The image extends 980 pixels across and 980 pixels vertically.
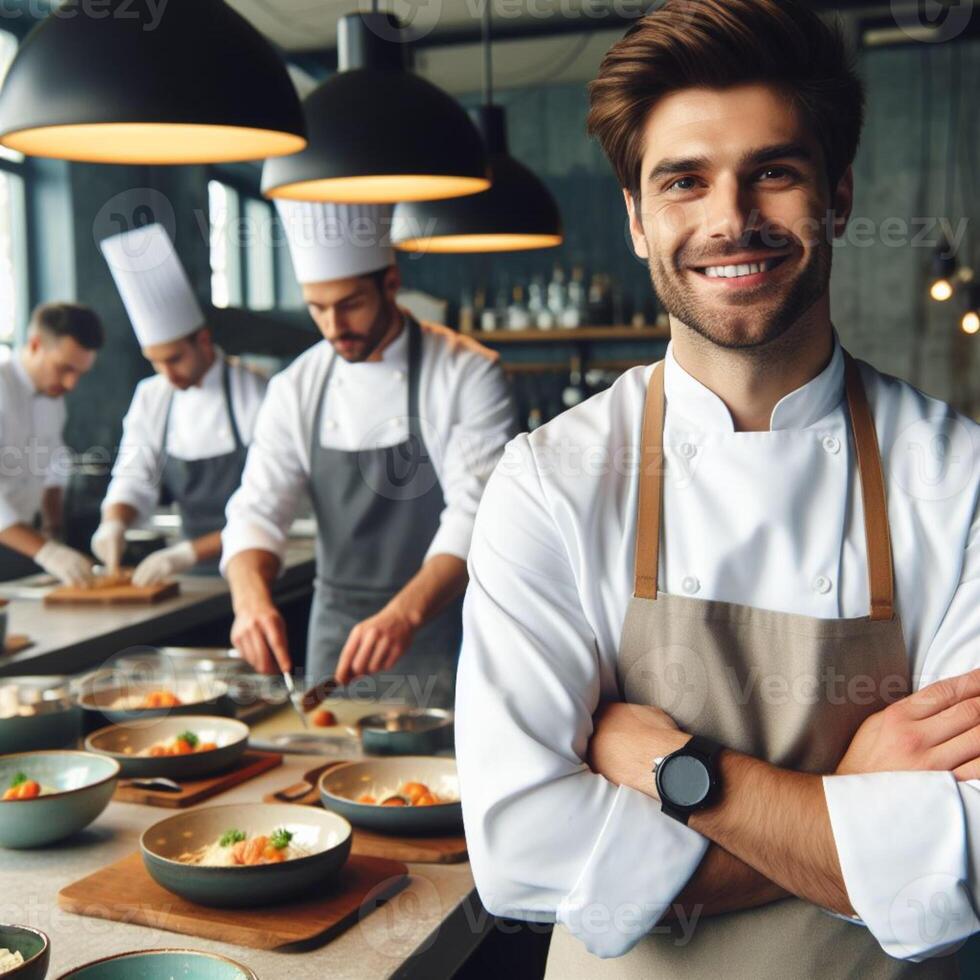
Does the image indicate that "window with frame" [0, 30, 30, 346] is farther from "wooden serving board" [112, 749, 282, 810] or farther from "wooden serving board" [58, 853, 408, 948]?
"wooden serving board" [58, 853, 408, 948]

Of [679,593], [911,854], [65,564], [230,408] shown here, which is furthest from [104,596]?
[911,854]

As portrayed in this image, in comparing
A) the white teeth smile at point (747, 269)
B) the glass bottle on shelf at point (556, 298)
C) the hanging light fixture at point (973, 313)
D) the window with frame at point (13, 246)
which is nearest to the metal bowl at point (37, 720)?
the white teeth smile at point (747, 269)

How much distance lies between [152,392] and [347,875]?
388 centimetres

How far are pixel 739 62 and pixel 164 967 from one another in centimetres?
114

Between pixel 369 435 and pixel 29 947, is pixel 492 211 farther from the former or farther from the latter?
pixel 29 947

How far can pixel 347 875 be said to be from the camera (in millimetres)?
1481

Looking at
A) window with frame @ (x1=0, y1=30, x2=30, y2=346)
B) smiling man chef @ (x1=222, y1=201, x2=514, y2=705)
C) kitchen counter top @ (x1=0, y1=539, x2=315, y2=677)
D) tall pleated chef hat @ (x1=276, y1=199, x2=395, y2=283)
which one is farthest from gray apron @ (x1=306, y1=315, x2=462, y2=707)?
window with frame @ (x1=0, y1=30, x2=30, y2=346)

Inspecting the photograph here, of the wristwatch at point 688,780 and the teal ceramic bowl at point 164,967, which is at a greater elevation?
the wristwatch at point 688,780

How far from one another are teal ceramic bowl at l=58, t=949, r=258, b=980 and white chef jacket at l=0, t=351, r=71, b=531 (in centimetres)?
369

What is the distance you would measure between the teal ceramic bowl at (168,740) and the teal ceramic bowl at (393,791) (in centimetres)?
24

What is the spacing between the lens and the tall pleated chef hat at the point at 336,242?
123 inches

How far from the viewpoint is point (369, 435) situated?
3277 mm

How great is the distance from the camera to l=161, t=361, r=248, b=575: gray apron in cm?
486

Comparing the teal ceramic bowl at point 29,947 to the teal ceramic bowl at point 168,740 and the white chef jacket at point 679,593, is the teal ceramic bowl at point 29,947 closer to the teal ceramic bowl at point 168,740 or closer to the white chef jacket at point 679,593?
the white chef jacket at point 679,593
